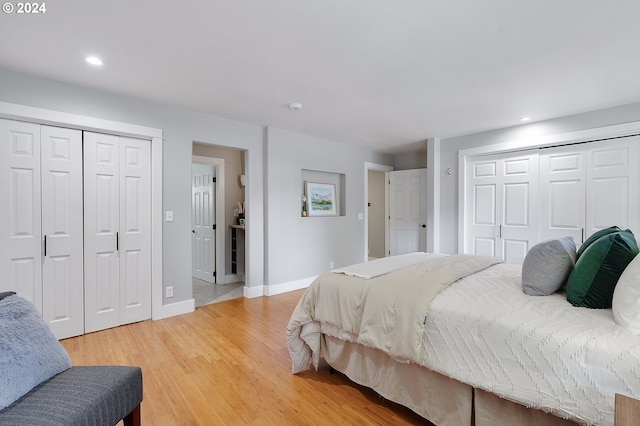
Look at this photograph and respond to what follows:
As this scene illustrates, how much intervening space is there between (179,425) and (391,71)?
9.66ft

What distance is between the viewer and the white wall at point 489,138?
3420 millimetres

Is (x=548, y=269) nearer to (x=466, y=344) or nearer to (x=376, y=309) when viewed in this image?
(x=466, y=344)

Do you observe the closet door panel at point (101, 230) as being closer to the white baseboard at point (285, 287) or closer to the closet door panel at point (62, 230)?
the closet door panel at point (62, 230)

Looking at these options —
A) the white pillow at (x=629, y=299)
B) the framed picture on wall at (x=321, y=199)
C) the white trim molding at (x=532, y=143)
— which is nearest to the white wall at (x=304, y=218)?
the framed picture on wall at (x=321, y=199)

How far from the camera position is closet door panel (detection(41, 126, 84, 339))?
277cm

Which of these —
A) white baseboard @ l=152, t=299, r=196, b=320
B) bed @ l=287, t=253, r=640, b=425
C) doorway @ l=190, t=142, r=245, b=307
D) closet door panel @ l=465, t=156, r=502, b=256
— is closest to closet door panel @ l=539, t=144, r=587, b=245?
closet door panel @ l=465, t=156, r=502, b=256

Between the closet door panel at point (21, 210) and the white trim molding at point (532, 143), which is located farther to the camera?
the white trim molding at point (532, 143)

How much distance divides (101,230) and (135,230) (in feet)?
0.99

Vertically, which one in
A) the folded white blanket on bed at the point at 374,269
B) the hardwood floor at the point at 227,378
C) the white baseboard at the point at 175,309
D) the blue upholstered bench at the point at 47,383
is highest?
the folded white blanket on bed at the point at 374,269

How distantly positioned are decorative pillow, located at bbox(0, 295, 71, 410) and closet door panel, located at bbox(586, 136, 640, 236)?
5.07 metres

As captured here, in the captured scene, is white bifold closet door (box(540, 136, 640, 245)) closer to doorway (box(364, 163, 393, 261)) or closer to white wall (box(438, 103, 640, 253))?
white wall (box(438, 103, 640, 253))

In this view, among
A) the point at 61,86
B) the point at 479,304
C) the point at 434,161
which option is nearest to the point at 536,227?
the point at 434,161

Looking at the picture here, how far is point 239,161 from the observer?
17.6 feet

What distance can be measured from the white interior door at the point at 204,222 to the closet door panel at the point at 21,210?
2.41 metres
